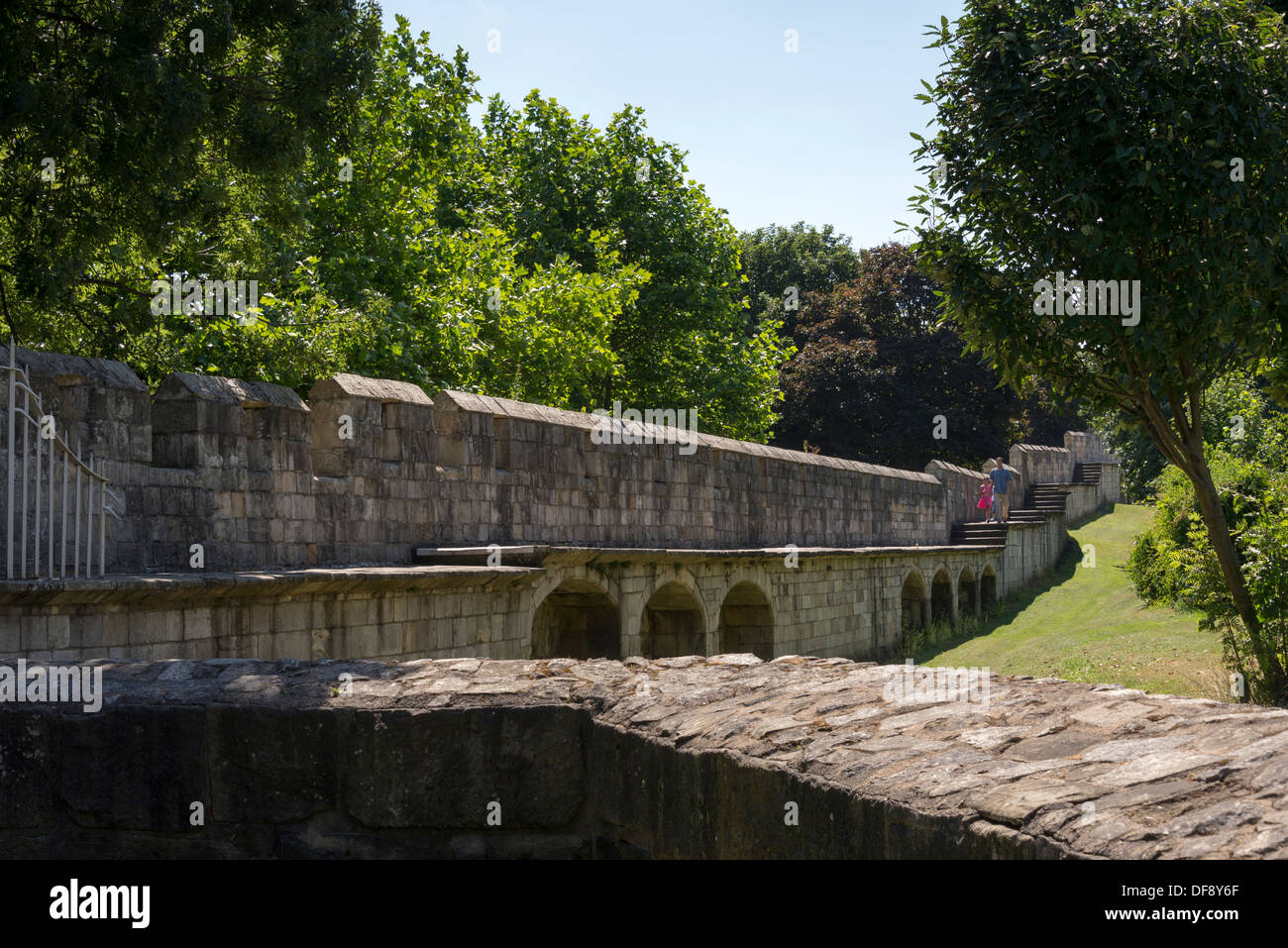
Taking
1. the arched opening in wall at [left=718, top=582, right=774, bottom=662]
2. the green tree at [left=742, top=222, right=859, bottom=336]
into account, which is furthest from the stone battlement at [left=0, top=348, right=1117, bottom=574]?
the green tree at [left=742, top=222, right=859, bottom=336]

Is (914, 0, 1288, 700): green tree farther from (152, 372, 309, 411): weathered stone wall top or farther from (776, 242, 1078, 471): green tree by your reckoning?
(776, 242, 1078, 471): green tree

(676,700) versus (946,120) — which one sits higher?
(946,120)

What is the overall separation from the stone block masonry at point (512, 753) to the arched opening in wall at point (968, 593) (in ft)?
78.9

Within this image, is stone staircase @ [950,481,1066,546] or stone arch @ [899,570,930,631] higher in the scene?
stone staircase @ [950,481,1066,546]

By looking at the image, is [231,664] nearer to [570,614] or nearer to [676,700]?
A: [676,700]

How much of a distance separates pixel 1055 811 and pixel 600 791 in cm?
143

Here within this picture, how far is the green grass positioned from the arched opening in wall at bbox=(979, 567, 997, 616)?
0.43 metres

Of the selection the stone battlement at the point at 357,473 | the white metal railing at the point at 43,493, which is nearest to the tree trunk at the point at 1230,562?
the stone battlement at the point at 357,473

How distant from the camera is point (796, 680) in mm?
3715

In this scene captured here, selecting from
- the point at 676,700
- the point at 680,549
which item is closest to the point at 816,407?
the point at 680,549

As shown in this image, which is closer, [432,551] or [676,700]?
[676,700]

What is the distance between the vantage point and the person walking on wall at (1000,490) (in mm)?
28797

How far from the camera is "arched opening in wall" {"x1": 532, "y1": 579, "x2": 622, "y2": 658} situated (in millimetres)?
13227

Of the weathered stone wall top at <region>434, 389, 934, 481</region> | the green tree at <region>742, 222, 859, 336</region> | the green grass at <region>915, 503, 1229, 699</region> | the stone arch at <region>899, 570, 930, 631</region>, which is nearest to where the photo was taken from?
the weathered stone wall top at <region>434, 389, 934, 481</region>
